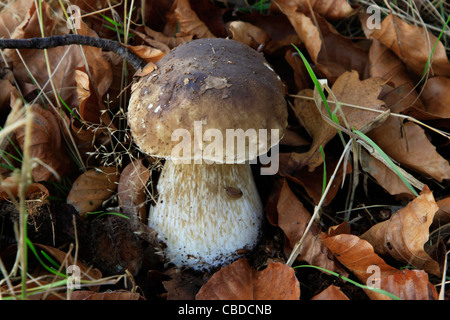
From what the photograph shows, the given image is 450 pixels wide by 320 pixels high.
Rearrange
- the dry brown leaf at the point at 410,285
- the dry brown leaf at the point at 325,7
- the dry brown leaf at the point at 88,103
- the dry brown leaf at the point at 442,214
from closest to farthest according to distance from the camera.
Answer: the dry brown leaf at the point at 410,285, the dry brown leaf at the point at 442,214, the dry brown leaf at the point at 88,103, the dry brown leaf at the point at 325,7

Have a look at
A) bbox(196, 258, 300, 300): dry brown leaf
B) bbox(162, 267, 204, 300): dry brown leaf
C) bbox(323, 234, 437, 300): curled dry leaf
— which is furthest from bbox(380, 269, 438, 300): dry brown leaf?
bbox(162, 267, 204, 300): dry brown leaf

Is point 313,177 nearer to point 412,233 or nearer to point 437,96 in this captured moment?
point 412,233

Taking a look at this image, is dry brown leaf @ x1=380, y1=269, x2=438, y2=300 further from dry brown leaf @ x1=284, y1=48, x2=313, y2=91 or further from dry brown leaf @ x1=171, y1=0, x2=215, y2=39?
dry brown leaf @ x1=171, y1=0, x2=215, y2=39

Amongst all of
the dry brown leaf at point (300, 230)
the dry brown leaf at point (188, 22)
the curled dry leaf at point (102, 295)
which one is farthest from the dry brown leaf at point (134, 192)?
the dry brown leaf at point (188, 22)

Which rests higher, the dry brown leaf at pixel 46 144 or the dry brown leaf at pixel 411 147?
the dry brown leaf at pixel 46 144

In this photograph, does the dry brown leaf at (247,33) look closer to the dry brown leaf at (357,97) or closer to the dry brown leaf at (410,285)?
the dry brown leaf at (357,97)

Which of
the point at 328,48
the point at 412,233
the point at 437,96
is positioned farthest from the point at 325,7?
the point at 412,233
